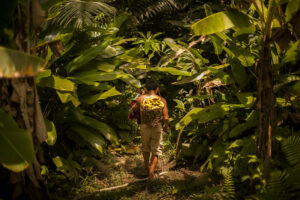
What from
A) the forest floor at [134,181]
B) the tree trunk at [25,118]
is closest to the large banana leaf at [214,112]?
the forest floor at [134,181]

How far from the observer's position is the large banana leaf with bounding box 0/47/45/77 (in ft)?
6.48

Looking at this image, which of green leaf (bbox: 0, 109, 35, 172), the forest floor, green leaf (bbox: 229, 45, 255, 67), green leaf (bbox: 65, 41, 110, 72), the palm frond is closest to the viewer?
green leaf (bbox: 0, 109, 35, 172)

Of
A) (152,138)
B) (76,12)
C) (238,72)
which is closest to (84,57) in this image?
(76,12)

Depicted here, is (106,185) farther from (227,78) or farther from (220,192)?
(227,78)

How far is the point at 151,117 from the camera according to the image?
15.1 ft

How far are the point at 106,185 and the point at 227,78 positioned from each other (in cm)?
240

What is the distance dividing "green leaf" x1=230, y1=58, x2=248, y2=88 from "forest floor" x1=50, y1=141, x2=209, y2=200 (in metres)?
1.46

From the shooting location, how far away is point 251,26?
3.24 meters

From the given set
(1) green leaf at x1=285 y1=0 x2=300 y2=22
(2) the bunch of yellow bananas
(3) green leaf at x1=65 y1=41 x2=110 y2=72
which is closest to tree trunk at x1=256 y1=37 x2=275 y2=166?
(1) green leaf at x1=285 y1=0 x2=300 y2=22

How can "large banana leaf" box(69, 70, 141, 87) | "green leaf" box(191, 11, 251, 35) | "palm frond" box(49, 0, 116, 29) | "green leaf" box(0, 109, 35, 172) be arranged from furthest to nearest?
1. "palm frond" box(49, 0, 116, 29)
2. "large banana leaf" box(69, 70, 141, 87)
3. "green leaf" box(191, 11, 251, 35)
4. "green leaf" box(0, 109, 35, 172)

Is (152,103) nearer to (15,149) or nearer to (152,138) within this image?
(152,138)

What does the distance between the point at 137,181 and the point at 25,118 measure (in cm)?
223

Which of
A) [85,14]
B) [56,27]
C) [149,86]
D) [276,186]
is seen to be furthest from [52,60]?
[276,186]

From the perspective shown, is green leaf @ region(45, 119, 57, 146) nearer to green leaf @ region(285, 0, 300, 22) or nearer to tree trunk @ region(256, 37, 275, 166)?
tree trunk @ region(256, 37, 275, 166)
